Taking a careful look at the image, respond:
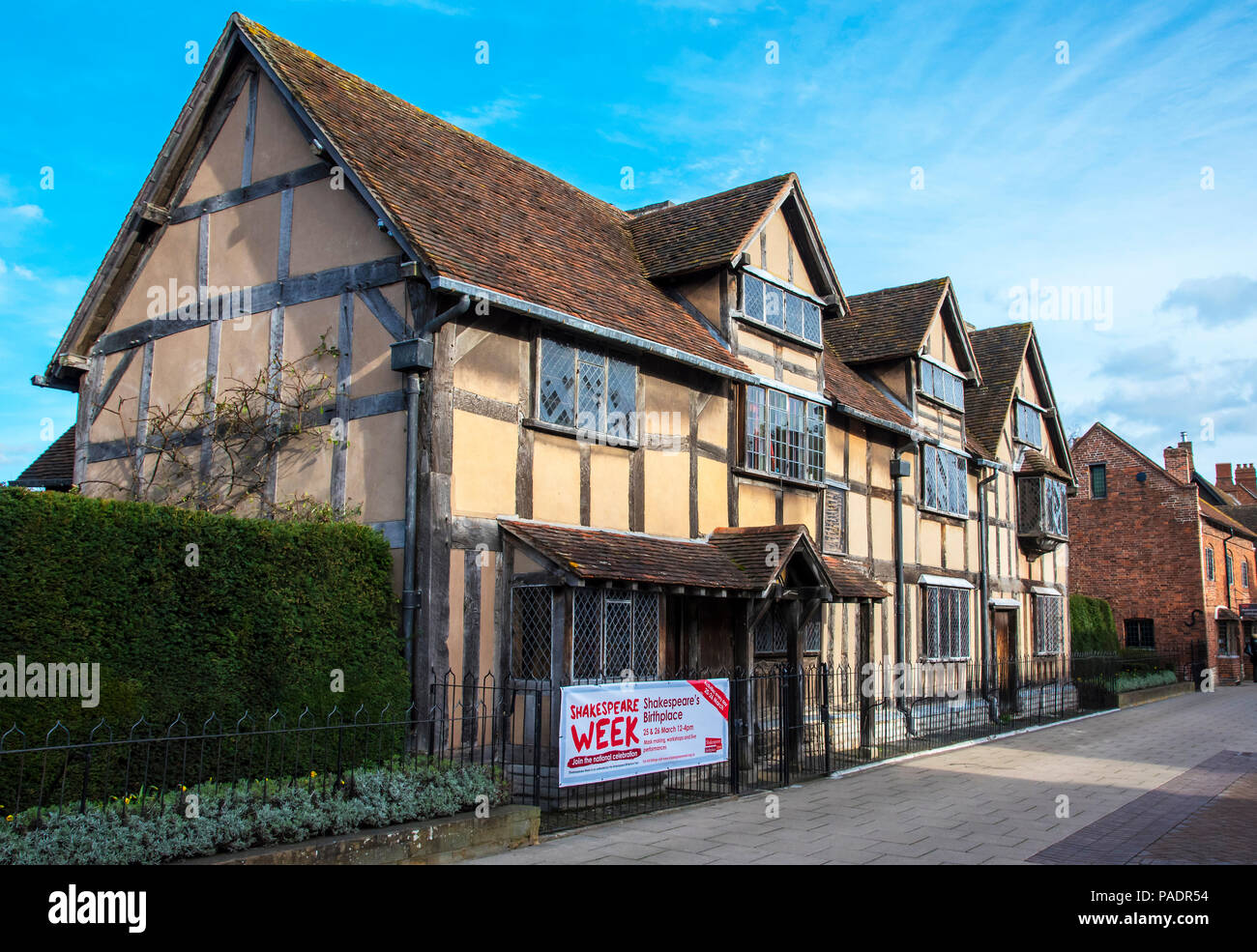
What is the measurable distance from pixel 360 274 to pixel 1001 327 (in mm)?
22426

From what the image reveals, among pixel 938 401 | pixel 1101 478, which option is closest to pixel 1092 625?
pixel 1101 478

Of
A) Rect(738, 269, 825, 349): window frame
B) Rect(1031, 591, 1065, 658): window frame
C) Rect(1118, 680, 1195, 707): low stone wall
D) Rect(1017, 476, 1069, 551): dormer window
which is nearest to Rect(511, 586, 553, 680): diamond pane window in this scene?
Rect(738, 269, 825, 349): window frame

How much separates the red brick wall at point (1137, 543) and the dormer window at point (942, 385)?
18307 mm

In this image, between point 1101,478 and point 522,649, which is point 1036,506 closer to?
point 1101,478

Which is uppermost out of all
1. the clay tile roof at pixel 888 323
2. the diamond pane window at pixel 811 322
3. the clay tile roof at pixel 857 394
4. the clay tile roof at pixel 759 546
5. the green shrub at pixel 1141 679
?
the clay tile roof at pixel 888 323

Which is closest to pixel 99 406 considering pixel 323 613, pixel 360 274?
pixel 360 274

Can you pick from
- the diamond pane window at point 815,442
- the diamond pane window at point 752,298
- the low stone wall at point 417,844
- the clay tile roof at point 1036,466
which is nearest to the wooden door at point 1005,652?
the clay tile roof at point 1036,466

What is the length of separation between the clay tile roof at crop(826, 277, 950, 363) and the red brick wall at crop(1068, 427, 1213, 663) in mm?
19850

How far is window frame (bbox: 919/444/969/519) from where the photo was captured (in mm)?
22531

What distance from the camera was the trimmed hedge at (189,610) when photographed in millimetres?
8461

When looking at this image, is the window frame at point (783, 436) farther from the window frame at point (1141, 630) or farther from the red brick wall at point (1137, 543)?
the window frame at point (1141, 630)

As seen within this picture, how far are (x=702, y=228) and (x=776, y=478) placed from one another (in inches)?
184

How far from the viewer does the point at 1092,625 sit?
33.9 metres
